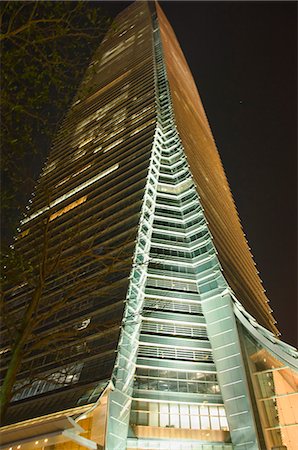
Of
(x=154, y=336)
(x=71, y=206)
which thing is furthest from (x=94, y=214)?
(x=154, y=336)

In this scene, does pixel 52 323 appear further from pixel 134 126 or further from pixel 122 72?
pixel 122 72

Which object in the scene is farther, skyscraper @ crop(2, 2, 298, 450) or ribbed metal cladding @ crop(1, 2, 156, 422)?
skyscraper @ crop(2, 2, 298, 450)

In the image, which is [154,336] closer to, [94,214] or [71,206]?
[94,214]

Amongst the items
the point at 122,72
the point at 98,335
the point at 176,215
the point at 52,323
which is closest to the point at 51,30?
the point at 98,335

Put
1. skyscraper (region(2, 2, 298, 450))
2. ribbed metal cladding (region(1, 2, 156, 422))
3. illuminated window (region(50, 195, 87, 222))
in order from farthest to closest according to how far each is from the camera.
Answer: illuminated window (region(50, 195, 87, 222)) < skyscraper (region(2, 2, 298, 450)) < ribbed metal cladding (region(1, 2, 156, 422))

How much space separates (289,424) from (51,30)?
22.7 m

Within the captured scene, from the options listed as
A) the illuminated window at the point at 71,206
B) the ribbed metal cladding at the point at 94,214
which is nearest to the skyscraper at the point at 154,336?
the ribbed metal cladding at the point at 94,214

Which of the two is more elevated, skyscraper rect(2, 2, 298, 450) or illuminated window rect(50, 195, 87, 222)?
illuminated window rect(50, 195, 87, 222)

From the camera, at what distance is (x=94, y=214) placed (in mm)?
39156

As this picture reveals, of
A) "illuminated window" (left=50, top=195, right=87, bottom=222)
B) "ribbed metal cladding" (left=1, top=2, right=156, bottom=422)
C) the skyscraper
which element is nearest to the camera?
"ribbed metal cladding" (left=1, top=2, right=156, bottom=422)

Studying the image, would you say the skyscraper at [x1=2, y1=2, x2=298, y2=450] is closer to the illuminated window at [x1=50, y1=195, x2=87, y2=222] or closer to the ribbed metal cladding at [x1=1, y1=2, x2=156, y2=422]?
the ribbed metal cladding at [x1=1, y1=2, x2=156, y2=422]

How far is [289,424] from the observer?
72.7 feet

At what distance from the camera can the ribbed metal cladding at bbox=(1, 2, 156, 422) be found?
13.9 meters

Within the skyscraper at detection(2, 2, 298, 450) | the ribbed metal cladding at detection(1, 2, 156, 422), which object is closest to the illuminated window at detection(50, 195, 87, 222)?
the ribbed metal cladding at detection(1, 2, 156, 422)
